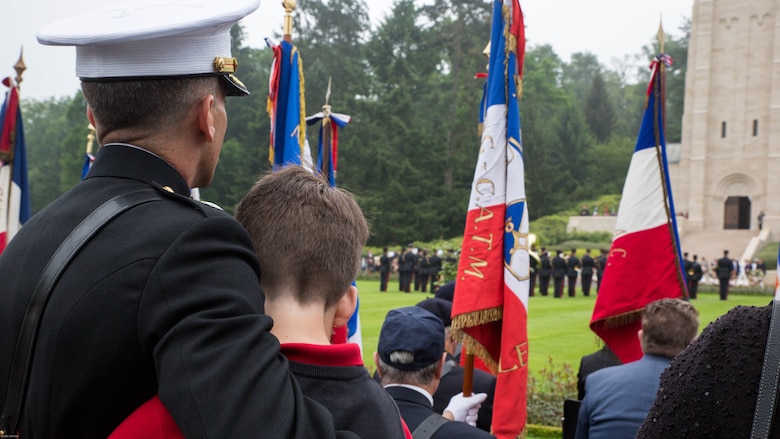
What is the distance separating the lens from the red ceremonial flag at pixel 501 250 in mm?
4875

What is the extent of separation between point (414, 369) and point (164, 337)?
71.1 inches

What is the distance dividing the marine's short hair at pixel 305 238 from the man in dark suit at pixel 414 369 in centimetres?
140

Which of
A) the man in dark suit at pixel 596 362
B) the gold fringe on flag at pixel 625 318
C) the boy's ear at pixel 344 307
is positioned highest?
the boy's ear at pixel 344 307

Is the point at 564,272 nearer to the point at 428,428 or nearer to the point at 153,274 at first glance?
the point at 428,428

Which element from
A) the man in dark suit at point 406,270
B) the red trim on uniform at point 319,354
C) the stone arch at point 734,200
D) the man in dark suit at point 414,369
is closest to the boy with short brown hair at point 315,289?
the red trim on uniform at point 319,354

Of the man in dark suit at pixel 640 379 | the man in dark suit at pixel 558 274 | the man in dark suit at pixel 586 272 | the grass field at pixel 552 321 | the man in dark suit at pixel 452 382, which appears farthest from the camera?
the man in dark suit at pixel 586 272

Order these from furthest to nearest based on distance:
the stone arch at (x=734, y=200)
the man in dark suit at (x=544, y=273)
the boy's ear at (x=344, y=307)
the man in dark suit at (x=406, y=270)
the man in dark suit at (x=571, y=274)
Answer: the stone arch at (x=734, y=200), the man in dark suit at (x=406, y=270), the man in dark suit at (x=544, y=273), the man in dark suit at (x=571, y=274), the boy's ear at (x=344, y=307)

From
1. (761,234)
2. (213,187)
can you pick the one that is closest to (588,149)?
(761,234)

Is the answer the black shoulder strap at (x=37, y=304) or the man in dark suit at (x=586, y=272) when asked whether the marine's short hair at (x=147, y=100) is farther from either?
the man in dark suit at (x=586, y=272)

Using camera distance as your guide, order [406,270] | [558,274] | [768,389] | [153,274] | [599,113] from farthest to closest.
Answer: [599,113], [406,270], [558,274], [153,274], [768,389]

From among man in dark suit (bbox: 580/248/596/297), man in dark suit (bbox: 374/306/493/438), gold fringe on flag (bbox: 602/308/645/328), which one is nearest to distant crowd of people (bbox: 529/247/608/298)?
man in dark suit (bbox: 580/248/596/297)

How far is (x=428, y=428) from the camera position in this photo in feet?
9.93

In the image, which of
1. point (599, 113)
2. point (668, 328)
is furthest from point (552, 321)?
point (599, 113)

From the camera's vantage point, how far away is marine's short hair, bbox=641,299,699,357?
3.83 m
